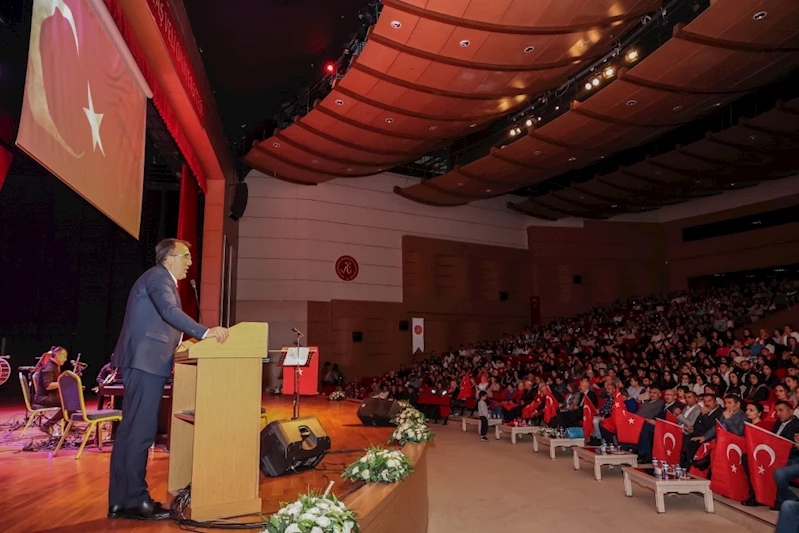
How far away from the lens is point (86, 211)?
39.6ft

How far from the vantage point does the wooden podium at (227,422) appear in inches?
A: 94.4

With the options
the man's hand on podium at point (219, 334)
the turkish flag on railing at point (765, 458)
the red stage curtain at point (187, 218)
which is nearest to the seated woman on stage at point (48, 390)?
the red stage curtain at point (187, 218)

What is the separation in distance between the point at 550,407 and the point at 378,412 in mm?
3934

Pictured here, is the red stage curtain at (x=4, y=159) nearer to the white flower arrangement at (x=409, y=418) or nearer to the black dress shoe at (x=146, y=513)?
the black dress shoe at (x=146, y=513)

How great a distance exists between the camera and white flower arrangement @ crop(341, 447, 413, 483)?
10.4 ft

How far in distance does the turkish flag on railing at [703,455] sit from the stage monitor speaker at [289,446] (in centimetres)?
414

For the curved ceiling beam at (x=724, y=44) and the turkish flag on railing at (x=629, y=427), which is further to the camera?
the curved ceiling beam at (x=724, y=44)

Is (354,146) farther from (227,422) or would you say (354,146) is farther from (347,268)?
(227,422)

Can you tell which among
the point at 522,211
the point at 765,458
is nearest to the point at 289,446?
the point at 765,458

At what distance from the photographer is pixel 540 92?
12.0 m

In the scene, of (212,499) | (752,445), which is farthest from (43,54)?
(752,445)

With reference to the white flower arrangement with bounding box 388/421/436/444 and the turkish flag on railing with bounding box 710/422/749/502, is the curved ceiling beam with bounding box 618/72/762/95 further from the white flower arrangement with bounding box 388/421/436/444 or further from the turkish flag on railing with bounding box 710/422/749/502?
the white flower arrangement with bounding box 388/421/436/444

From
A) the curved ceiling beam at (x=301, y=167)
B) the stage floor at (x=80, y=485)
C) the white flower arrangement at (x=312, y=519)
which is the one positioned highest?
the curved ceiling beam at (x=301, y=167)

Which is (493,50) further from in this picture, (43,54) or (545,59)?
(43,54)
